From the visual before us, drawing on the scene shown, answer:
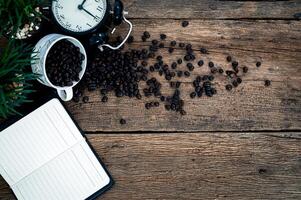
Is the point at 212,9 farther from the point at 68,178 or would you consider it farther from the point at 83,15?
the point at 68,178

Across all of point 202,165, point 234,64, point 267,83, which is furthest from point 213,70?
point 202,165

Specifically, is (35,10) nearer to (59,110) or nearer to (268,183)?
(59,110)

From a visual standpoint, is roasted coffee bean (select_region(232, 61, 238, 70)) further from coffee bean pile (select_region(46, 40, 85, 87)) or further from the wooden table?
coffee bean pile (select_region(46, 40, 85, 87))

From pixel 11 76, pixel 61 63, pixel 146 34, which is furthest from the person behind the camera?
pixel 146 34

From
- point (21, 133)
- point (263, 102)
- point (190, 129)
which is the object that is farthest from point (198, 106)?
point (21, 133)

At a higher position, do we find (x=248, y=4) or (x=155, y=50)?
(x=248, y=4)

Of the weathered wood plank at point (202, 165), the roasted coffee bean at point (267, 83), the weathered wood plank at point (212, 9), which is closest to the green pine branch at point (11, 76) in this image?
the weathered wood plank at point (202, 165)
